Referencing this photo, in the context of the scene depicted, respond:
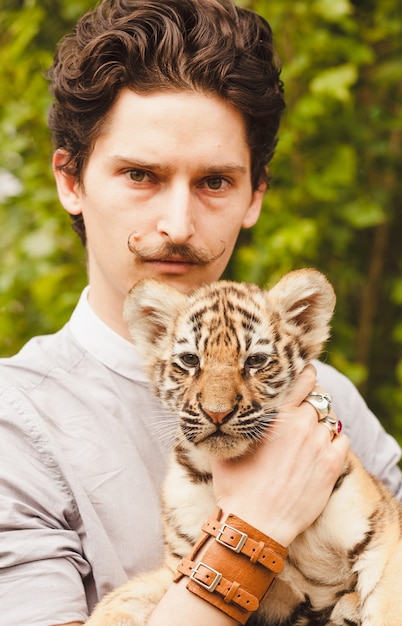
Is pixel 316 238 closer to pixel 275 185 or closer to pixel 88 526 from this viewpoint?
pixel 275 185

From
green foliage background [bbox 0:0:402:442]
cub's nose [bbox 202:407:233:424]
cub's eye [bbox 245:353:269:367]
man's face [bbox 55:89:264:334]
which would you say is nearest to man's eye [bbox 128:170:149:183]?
man's face [bbox 55:89:264:334]

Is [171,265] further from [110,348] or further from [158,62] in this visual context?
[158,62]

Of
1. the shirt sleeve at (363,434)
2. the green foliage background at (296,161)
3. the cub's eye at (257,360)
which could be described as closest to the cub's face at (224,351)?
the cub's eye at (257,360)

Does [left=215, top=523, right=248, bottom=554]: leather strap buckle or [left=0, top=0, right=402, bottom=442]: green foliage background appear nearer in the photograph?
[left=215, top=523, right=248, bottom=554]: leather strap buckle

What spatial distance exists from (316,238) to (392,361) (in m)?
1.65

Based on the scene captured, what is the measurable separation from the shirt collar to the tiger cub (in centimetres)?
10

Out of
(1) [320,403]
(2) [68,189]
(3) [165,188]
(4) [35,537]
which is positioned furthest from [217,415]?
(2) [68,189]

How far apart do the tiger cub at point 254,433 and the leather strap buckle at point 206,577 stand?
27cm

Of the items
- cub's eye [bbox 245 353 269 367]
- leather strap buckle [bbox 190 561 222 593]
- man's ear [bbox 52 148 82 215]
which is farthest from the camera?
man's ear [bbox 52 148 82 215]

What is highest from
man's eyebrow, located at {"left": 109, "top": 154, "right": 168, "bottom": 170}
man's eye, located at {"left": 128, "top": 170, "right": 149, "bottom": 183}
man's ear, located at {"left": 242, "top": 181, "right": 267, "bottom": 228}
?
man's ear, located at {"left": 242, "top": 181, "right": 267, "bottom": 228}

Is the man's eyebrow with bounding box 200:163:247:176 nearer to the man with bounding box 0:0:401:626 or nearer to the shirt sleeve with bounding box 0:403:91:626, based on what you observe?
the man with bounding box 0:0:401:626

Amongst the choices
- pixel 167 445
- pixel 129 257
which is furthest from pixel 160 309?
pixel 167 445

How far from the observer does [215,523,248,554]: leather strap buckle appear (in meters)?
2.19

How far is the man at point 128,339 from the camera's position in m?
2.29
